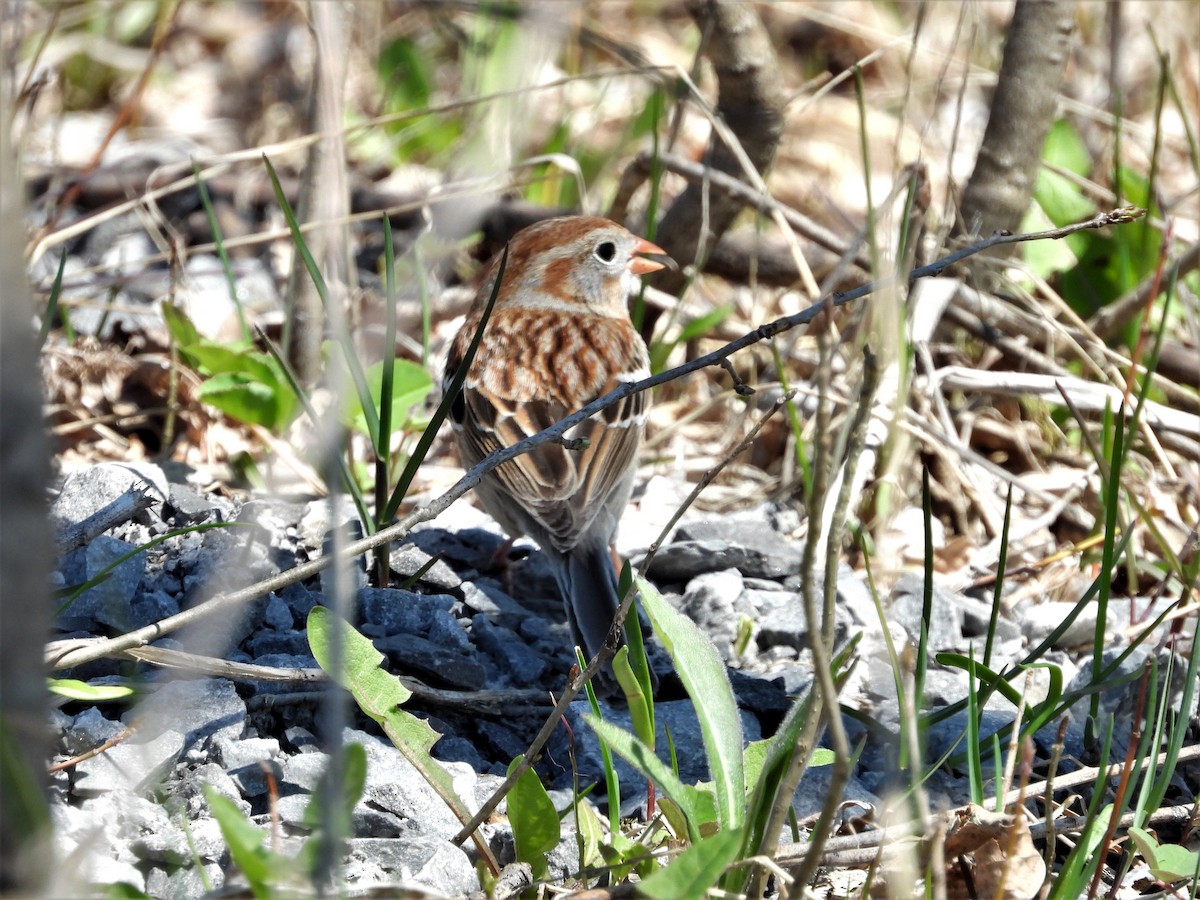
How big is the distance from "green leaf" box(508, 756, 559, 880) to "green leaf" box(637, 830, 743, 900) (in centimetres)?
31

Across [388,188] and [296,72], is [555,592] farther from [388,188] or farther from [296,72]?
[296,72]

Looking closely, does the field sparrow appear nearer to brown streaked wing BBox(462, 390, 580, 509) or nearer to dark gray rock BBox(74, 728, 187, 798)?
brown streaked wing BBox(462, 390, 580, 509)

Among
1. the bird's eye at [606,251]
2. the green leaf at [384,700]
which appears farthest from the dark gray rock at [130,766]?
the bird's eye at [606,251]

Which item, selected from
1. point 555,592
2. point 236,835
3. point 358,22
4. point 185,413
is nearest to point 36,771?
point 236,835

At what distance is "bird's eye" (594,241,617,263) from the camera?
4.17m

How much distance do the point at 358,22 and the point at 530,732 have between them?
469 cm

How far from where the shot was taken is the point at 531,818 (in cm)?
205

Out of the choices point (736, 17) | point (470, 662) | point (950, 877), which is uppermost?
point (736, 17)

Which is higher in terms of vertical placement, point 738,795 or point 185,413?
point 185,413

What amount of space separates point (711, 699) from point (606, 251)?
234 centimetres

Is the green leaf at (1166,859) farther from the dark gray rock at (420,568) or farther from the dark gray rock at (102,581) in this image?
the dark gray rock at (102,581)

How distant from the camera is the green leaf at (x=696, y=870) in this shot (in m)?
1.72

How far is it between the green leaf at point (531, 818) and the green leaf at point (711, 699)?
262mm

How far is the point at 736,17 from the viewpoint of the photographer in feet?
13.6
